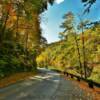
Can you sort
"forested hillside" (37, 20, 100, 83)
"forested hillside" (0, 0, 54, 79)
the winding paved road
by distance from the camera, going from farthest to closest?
"forested hillside" (37, 20, 100, 83)
"forested hillside" (0, 0, 54, 79)
the winding paved road

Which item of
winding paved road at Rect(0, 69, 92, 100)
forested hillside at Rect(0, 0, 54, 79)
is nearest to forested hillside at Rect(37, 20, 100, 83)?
forested hillside at Rect(0, 0, 54, 79)

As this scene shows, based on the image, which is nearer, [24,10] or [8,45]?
[24,10]

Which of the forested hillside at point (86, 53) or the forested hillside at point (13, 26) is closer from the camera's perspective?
the forested hillside at point (13, 26)

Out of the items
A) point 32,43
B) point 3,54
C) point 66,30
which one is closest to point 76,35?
point 66,30

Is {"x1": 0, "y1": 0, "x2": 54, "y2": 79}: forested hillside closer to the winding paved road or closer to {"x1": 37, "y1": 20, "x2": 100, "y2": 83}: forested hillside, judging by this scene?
{"x1": 37, "y1": 20, "x2": 100, "y2": 83}: forested hillside

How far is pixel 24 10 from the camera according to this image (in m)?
33.2

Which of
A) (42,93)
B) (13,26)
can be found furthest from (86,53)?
(42,93)

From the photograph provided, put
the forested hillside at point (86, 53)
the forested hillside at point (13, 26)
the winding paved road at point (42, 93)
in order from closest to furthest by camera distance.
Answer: the winding paved road at point (42, 93) → the forested hillside at point (13, 26) → the forested hillside at point (86, 53)

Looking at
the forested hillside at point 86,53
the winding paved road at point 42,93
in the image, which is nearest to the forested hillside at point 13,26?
the forested hillside at point 86,53

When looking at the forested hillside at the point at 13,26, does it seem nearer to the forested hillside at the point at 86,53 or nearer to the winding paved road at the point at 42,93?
the forested hillside at the point at 86,53

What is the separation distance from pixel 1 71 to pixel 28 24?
1070cm

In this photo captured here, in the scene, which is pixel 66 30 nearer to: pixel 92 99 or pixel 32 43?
pixel 32 43

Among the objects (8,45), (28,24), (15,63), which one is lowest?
(15,63)

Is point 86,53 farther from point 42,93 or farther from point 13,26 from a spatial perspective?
point 42,93
